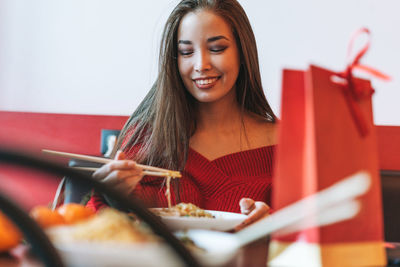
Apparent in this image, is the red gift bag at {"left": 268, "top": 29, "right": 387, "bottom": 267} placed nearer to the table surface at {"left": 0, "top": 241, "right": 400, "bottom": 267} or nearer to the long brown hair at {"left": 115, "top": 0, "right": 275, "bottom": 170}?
the table surface at {"left": 0, "top": 241, "right": 400, "bottom": 267}

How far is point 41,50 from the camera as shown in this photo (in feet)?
8.26

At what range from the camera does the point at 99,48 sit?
248 centimetres

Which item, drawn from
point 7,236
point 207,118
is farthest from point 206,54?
point 7,236

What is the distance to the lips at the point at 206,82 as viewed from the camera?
54.7 inches

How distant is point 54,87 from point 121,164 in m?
1.88

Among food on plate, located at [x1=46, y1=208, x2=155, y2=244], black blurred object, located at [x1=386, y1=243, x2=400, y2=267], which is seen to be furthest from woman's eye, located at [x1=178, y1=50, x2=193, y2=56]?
food on plate, located at [x1=46, y1=208, x2=155, y2=244]

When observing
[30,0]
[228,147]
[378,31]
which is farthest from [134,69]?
[378,31]

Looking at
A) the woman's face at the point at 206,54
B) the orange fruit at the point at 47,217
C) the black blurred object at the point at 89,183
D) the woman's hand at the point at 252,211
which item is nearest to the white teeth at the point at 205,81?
the woman's face at the point at 206,54

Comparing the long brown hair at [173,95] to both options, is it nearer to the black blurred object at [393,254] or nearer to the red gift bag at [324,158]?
the black blurred object at [393,254]

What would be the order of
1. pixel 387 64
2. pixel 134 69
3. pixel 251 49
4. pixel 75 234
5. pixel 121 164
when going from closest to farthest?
1. pixel 75 234
2. pixel 121 164
3. pixel 251 49
4. pixel 387 64
5. pixel 134 69

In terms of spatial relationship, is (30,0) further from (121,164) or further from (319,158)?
(319,158)

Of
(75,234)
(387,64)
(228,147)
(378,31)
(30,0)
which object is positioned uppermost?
(30,0)

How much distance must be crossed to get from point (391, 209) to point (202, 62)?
1031 mm

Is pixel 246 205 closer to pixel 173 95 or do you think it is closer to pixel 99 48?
pixel 173 95
